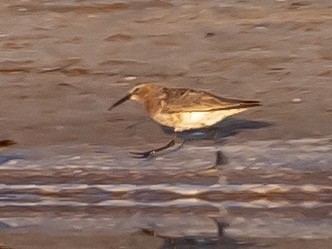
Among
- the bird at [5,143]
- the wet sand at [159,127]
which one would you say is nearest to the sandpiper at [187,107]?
the wet sand at [159,127]

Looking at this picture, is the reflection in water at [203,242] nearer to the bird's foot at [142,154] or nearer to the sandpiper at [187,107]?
the bird's foot at [142,154]

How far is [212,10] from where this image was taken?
1062cm

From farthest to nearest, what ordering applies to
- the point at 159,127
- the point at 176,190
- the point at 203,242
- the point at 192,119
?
the point at 159,127 < the point at 192,119 < the point at 176,190 < the point at 203,242

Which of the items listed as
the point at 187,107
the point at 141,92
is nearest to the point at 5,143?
the point at 141,92

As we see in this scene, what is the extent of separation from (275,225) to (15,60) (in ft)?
12.2

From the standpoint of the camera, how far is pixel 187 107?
7.76m

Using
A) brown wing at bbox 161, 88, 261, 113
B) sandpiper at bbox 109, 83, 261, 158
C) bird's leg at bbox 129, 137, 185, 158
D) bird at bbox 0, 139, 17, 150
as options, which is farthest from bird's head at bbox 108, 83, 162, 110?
bird at bbox 0, 139, 17, 150

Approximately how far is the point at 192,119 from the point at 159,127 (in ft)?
1.32

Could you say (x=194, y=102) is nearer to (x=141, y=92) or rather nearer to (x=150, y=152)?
(x=150, y=152)

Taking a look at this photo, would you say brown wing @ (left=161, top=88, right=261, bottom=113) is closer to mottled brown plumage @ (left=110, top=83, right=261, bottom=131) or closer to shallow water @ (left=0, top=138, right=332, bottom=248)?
mottled brown plumage @ (left=110, top=83, right=261, bottom=131)

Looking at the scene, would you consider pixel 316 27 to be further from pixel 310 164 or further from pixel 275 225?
pixel 275 225

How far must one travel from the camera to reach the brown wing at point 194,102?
767 centimetres

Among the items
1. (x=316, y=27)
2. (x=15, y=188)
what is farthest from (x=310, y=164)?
(x=316, y=27)

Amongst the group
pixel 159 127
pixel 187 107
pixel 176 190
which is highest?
pixel 187 107
